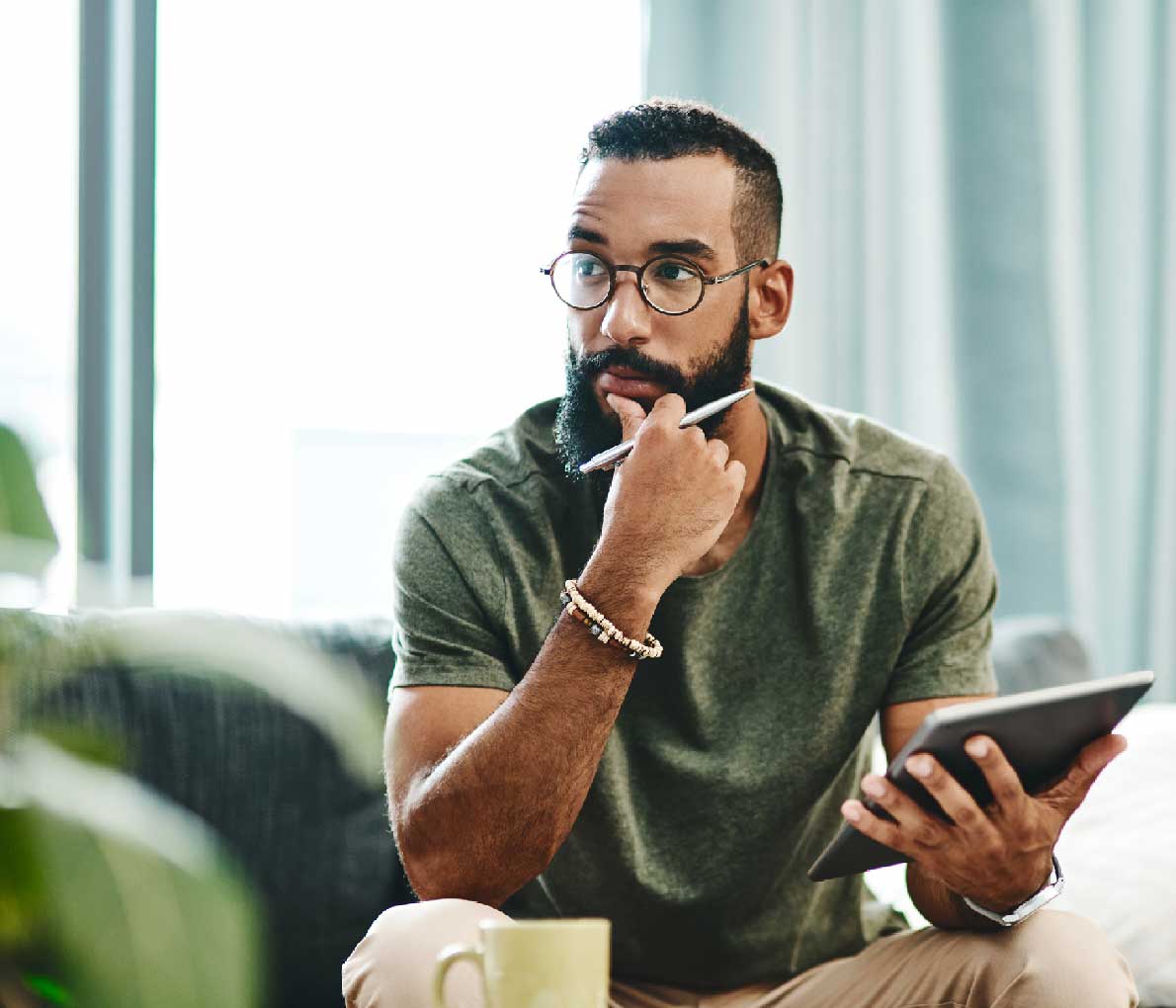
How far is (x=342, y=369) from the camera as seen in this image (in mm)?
2336

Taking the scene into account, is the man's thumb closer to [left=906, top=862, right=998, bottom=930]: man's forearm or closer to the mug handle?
[left=906, top=862, right=998, bottom=930]: man's forearm

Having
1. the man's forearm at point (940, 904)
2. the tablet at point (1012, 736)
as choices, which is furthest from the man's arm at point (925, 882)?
the tablet at point (1012, 736)

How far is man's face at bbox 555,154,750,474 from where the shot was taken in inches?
55.9

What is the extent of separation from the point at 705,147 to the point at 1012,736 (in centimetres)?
77

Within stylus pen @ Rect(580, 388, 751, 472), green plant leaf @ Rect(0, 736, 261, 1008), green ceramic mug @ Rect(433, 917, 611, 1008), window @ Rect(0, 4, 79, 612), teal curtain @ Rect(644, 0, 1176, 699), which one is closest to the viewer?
green plant leaf @ Rect(0, 736, 261, 1008)

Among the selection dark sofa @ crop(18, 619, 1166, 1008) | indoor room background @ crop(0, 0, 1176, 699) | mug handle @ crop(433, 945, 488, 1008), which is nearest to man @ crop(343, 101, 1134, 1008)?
dark sofa @ crop(18, 619, 1166, 1008)

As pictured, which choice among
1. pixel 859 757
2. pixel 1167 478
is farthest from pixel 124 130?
pixel 1167 478

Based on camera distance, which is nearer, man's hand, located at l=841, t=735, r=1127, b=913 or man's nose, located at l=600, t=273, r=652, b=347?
man's hand, located at l=841, t=735, r=1127, b=913

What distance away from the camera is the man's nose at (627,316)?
4.59ft

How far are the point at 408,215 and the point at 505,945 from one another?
1.92 metres

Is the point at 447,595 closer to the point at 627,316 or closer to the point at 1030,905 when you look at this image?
the point at 627,316

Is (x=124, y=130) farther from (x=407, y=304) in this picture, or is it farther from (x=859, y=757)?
(x=859, y=757)

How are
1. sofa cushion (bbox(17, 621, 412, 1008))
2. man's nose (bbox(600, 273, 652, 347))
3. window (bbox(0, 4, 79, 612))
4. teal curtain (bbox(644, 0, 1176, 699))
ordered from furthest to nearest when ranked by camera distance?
teal curtain (bbox(644, 0, 1176, 699)) < window (bbox(0, 4, 79, 612)) < sofa cushion (bbox(17, 621, 412, 1008)) < man's nose (bbox(600, 273, 652, 347))

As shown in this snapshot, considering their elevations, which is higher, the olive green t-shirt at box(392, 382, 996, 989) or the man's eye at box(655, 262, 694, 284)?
the man's eye at box(655, 262, 694, 284)
